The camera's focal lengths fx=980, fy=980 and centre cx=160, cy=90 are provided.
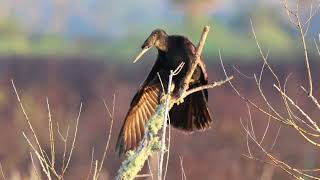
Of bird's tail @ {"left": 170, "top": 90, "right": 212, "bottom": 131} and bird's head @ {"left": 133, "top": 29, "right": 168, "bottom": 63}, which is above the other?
bird's head @ {"left": 133, "top": 29, "right": 168, "bottom": 63}

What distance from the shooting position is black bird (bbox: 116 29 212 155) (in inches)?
241

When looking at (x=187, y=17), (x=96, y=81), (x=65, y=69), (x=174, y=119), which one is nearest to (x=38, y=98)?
(x=96, y=81)

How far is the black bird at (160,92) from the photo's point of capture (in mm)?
6113

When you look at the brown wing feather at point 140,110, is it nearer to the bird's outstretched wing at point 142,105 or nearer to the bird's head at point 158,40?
the bird's outstretched wing at point 142,105

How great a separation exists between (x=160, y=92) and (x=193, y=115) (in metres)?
0.29

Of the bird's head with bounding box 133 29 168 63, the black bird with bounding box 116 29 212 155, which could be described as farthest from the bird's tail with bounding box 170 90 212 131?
the bird's head with bounding box 133 29 168 63

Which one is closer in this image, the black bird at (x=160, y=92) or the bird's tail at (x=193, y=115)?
the black bird at (x=160, y=92)

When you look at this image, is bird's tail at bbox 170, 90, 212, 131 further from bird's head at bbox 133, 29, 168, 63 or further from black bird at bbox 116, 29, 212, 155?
bird's head at bbox 133, 29, 168, 63

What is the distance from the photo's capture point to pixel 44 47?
1091 inches

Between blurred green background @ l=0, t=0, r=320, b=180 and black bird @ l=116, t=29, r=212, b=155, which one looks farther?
blurred green background @ l=0, t=0, r=320, b=180

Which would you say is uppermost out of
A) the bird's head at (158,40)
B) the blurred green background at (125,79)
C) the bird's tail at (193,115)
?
the bird's head at (158,40)

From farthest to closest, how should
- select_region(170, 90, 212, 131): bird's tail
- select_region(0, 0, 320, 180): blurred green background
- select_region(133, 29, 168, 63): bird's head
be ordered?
1. select_region(0, 0, 320, 180): blurred green background
2. select_region(170, 90, 212, 131): bird's tail
3. select_region(133, 29, 168, 63): bird's head

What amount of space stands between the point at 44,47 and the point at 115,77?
4.47 m

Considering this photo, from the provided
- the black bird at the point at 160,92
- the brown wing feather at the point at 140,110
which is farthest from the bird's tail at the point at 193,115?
the brown wing feather at the point at 140,110
